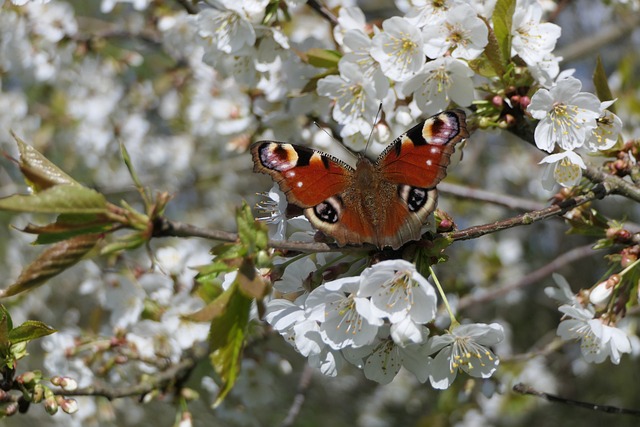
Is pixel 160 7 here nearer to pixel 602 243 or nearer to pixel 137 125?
pixel 137 125

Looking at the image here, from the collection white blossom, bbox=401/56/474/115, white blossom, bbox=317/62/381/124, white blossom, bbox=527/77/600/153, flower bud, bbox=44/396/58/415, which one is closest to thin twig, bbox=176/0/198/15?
white blossom, bbox=317/62/381/124

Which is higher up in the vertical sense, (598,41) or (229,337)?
(229,337)

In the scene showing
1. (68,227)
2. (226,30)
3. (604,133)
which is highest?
(68,227)

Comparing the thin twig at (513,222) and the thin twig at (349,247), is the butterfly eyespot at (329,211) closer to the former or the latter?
the thin twig at (349,247)

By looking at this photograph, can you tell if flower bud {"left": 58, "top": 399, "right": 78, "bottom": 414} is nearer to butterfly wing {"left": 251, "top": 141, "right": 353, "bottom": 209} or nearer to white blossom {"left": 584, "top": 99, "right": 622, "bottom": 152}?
butterfly wing {"left": 251, "top": 141, "right": 353, "bottom": 209}

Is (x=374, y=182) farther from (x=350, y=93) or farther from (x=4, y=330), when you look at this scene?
(x=4, y=330)

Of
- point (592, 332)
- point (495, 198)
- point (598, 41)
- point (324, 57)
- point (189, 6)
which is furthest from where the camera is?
point (598, 41)

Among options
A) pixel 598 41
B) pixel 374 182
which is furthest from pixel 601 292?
pixel 598 41
